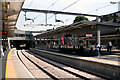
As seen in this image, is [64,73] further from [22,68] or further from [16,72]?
[22,68]

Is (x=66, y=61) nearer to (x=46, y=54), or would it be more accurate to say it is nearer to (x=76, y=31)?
(x=76, y=31)

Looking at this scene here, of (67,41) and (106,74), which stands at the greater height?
(67,41)

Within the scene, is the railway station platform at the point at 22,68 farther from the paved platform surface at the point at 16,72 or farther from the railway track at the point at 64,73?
the railway track at the point at 64,73

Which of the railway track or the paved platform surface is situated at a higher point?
the paved platform surface

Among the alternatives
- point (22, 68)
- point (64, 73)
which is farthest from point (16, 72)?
point (64, 73)

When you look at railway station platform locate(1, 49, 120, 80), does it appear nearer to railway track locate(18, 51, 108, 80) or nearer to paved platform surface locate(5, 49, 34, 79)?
paved platform surface locate(5, 49, 34, 79)

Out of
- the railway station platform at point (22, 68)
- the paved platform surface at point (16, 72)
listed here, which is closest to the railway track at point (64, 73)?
the railway station platform at point (22, 68)

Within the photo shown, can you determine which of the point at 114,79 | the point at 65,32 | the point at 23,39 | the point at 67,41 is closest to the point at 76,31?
the point at 65,32

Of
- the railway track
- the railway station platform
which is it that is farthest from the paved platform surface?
the railway track

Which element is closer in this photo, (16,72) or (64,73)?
(16,72)

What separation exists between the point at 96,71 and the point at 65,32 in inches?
419

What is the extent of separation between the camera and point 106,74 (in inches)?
333

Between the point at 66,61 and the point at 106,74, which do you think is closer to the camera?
the point at 106,74

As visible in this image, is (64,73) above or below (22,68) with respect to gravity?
below
